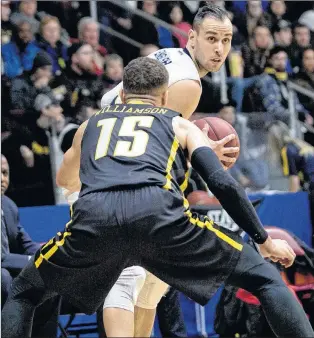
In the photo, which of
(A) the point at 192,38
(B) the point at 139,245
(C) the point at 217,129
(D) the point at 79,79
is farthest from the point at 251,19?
(B) the point at 139,245

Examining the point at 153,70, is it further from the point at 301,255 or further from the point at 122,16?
the point at 122,16

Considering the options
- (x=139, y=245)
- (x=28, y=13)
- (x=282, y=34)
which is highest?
(x=28, y=13)

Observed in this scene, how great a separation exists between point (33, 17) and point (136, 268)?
6.98 meters

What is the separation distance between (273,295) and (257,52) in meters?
8.72

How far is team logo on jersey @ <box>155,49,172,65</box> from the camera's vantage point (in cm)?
625

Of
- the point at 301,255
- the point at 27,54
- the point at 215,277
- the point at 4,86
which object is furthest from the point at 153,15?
the point at 215,277

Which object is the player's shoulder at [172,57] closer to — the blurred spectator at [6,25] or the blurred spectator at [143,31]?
the blurred spectator at [6,25]

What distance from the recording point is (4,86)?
34.4 ft

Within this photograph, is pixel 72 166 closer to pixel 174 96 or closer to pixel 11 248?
pixel 174 96

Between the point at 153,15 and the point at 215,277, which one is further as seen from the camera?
the point at 153,15

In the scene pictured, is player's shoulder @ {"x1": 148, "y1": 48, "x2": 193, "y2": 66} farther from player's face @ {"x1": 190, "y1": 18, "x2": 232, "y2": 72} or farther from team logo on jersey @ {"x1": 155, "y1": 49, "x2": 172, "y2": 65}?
player's face @ {"x1": 190, "y1": 18, "x2": 232, "y2": 72}

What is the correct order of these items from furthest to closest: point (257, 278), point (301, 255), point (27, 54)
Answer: point (27, 54), point (301, 255), point (257, 278)

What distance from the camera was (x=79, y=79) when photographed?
11.1m

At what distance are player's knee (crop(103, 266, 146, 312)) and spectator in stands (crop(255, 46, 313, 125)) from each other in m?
6.08
